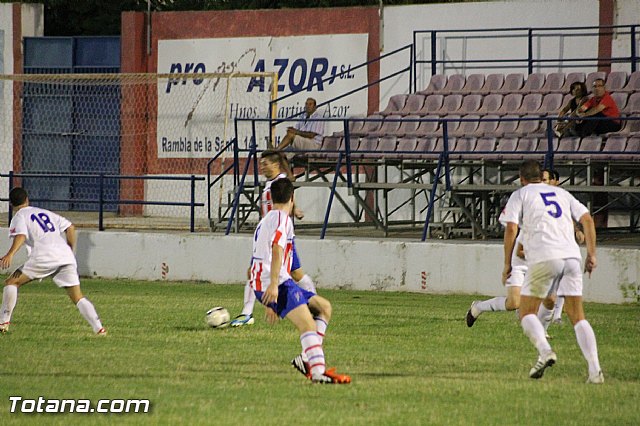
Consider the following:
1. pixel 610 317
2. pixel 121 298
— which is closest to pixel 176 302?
pixel 121 298

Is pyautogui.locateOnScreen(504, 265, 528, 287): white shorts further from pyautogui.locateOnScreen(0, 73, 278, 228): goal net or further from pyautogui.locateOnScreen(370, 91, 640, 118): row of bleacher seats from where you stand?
pyautogui.locateOnScreen(0, 73, 278, 228): goal net

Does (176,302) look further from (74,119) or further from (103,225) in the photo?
(74,119)

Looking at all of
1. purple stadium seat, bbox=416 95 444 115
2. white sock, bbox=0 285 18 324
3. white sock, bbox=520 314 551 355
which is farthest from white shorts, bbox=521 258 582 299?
purple stadium seat, bbox=416 95 444 115

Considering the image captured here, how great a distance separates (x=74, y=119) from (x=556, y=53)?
10997 mm

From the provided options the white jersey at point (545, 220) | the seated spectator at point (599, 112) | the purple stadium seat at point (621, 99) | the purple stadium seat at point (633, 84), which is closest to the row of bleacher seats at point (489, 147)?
the seated spectator at point (599, 112)

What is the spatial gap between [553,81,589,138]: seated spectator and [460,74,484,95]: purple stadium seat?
2537 mm

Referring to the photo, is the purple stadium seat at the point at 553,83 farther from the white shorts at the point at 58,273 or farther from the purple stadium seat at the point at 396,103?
the white shorts at the point at 58,273

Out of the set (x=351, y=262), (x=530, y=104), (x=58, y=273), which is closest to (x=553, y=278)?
(x=58, y=273)

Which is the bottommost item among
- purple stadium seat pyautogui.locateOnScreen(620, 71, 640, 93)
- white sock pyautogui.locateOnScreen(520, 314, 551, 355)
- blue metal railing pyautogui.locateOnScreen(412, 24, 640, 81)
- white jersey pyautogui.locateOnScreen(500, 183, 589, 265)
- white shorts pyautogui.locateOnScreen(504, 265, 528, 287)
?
white sock pyautogui.locateOnScreen(520, 314, 551, 355)

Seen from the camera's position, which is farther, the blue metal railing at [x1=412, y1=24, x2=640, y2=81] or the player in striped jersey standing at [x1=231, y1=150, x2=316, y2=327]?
the blue metal railing at [x1=412, y1=24, x2=640, y2=81]

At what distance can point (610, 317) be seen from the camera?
16.0m

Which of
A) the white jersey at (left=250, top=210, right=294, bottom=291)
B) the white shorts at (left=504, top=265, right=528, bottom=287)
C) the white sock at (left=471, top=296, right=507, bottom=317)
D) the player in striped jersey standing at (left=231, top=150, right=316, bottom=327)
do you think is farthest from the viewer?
the white sock at (left=471, top=296, right=507, bottom=317)

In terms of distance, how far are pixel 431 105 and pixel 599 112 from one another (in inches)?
146

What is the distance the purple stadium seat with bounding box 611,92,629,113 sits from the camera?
21.8 meters
